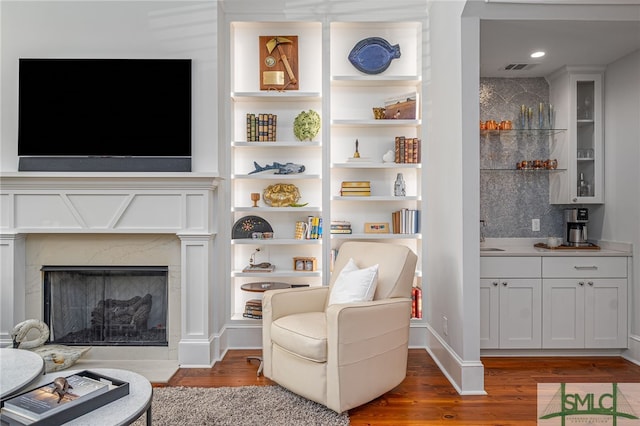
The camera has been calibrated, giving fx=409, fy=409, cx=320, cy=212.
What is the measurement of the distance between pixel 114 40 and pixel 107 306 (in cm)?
216

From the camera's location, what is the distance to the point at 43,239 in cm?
326

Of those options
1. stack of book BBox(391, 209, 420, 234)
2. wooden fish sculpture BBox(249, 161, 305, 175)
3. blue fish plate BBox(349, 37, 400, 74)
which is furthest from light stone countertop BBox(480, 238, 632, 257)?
blue fish plate BBox(349, 37, 400, 74)

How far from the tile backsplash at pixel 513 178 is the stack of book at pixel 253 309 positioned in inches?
83.4

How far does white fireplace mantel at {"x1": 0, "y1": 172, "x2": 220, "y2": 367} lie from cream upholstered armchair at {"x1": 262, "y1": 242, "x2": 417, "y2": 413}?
73 centimetres

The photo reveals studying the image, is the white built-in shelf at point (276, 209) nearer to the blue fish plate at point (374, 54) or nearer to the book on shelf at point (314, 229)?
the book on shelf at point (314, 229)

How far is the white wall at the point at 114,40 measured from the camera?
3258mm

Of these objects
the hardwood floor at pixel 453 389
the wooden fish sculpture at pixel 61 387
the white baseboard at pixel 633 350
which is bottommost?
the hardwood floor at pixel 453 389

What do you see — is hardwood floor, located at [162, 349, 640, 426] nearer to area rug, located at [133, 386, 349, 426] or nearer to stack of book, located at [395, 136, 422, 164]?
area rug, located at [133, 386, 349, 426]

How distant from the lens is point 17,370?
1920 millimetres

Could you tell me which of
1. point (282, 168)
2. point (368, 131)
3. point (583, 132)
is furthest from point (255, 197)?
A: point (583, 132)

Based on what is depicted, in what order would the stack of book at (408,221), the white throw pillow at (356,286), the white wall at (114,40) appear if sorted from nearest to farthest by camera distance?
1. the white throw pillow at (356,286)
2. the white wall at (114,40)
3. the stack of book at (408,221)

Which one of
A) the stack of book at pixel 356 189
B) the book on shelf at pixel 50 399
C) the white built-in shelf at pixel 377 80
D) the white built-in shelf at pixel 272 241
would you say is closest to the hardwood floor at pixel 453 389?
the white built-in shelf at pixel 272 241

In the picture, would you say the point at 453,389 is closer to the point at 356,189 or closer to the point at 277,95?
the point at 356,189

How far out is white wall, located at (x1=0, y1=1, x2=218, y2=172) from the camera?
3258 millimetres
